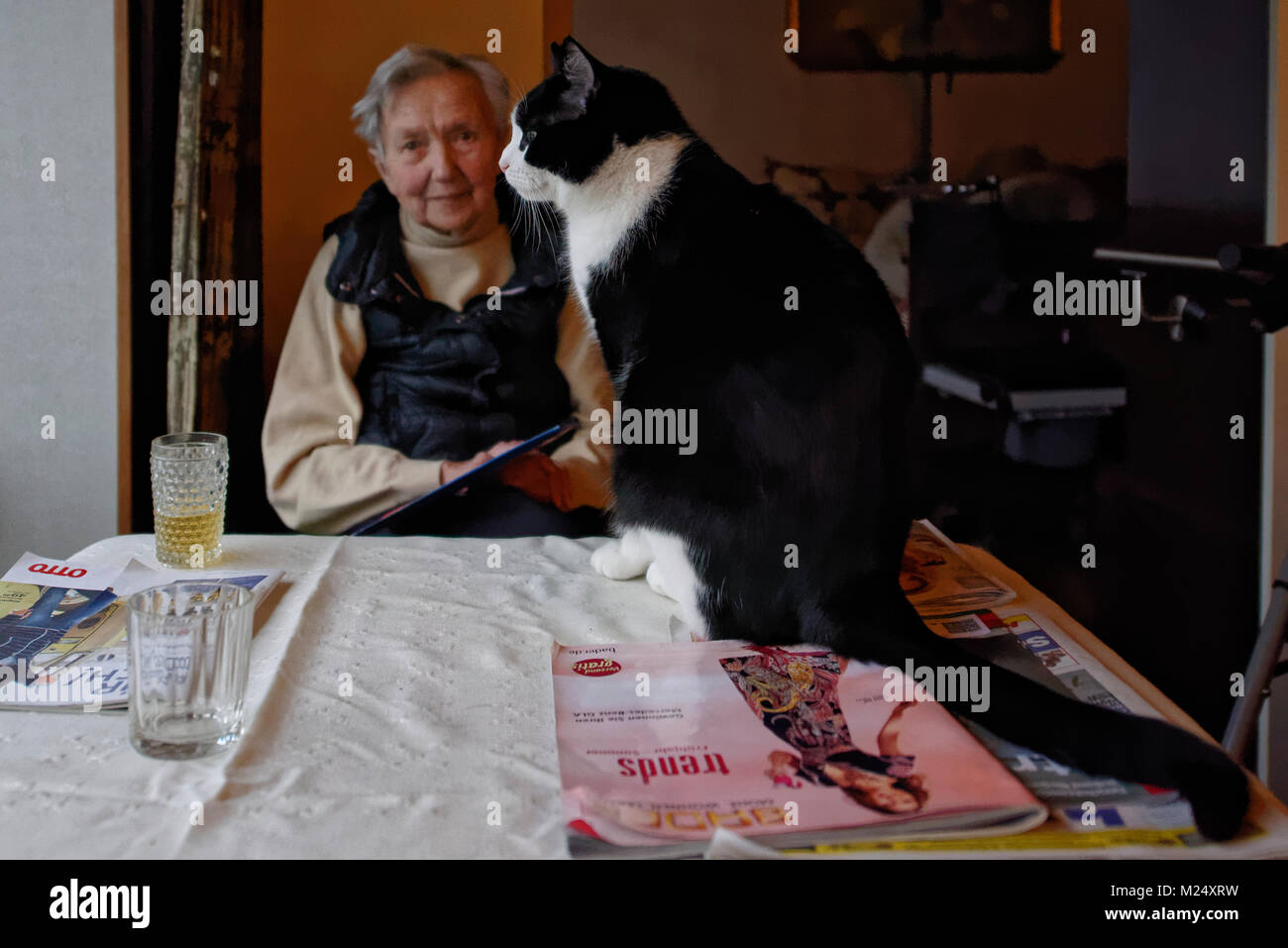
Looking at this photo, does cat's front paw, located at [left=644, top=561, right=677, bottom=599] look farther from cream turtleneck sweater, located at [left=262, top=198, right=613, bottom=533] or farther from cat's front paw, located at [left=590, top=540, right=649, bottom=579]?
cream turtleneck sweater, located at [left=262, top=198, right=613, bottom=533]

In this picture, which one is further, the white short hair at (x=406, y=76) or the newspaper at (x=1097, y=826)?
the white short hair at (x=406, y=76)

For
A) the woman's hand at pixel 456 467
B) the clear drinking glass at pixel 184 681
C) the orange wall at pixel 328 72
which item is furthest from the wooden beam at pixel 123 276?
the clear drinking glass at pixel 184 681

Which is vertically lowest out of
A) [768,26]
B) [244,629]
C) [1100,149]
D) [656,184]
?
[244,629]

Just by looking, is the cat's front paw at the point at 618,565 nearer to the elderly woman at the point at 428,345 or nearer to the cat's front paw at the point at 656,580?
the cat's front paw at the point at 656,580

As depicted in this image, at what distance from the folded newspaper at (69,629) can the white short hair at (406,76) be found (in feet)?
2.53

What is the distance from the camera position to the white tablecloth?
0.49 meters

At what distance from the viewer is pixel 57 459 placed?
4.31 feet

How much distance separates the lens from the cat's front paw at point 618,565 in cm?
92

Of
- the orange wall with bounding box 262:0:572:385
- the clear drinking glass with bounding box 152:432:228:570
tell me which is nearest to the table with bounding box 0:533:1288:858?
the clear drinking glass with bounding box 152:432:228:570

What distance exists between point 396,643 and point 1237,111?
1131 millimetres

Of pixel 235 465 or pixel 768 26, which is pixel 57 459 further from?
pixel 768 26

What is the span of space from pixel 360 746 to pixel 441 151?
1.07m
